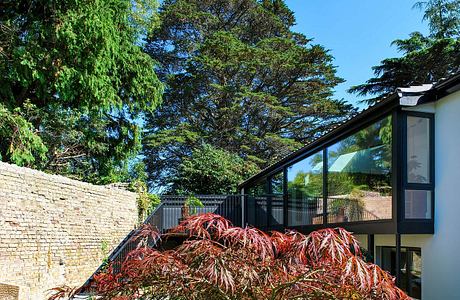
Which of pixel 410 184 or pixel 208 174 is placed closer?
pixel 410 184

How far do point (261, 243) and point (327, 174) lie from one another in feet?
24.0

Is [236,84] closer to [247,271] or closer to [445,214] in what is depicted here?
[445,214]

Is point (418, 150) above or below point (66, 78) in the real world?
below

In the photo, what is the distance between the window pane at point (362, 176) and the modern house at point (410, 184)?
2 centimetres

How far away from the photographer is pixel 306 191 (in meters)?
11.4

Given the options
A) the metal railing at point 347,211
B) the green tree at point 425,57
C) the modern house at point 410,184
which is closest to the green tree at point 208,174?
the green tree at point 425,57

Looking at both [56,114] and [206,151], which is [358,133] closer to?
[56,114]

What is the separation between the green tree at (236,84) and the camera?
2353cm

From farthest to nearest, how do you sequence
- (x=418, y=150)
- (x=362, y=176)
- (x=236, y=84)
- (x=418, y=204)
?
(x=236, y=84) < (x=362, y=176) < (x=418, y=150) < (x=418, y=204)

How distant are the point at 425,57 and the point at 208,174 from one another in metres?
11.4

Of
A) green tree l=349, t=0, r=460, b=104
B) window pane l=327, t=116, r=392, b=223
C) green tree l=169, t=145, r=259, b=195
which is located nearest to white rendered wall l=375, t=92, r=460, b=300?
window pane l=327, t=116, r=392, b=223

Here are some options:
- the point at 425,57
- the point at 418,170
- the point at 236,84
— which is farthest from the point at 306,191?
the point at 236,84

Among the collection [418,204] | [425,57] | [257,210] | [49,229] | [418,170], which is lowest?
[257,210]

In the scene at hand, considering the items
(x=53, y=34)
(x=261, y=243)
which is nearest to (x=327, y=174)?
(x=261, y=243)
